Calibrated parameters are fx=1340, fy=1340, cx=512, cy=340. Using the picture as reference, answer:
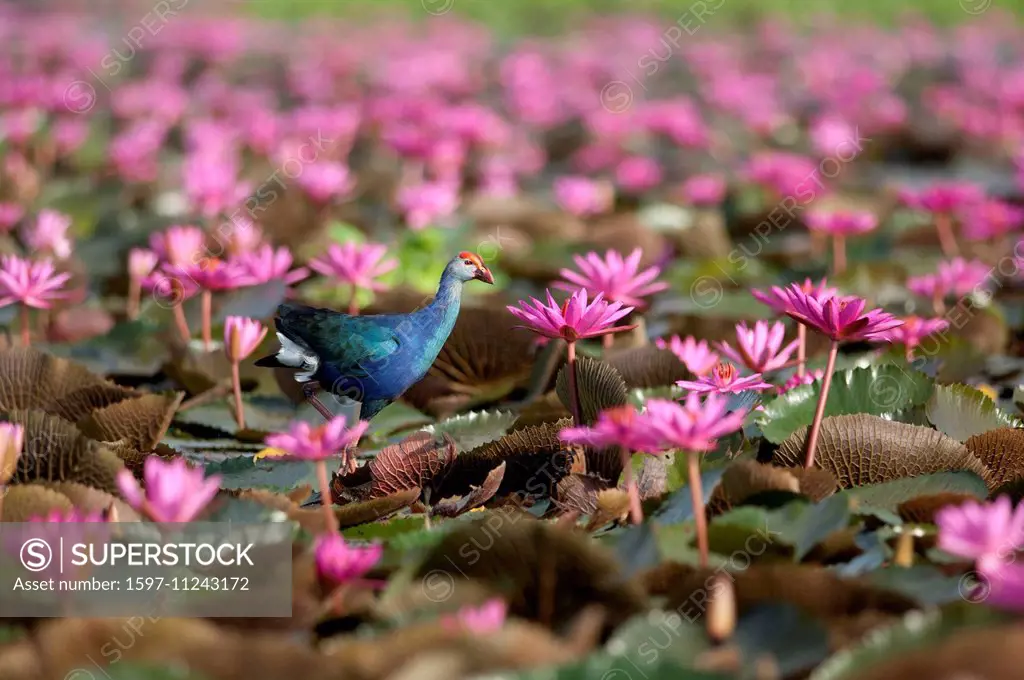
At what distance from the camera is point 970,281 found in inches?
194

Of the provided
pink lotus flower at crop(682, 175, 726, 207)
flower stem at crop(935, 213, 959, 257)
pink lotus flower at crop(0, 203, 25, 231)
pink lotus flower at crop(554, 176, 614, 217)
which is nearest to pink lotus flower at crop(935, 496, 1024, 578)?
flower stem at crop(935, 213, 959, 257)

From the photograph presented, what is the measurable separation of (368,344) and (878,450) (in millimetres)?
1324

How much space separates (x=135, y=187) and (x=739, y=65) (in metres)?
8.01

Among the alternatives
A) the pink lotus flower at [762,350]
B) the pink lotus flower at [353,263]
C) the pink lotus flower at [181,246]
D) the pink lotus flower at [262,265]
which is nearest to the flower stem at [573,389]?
the pink lotus flower at [762,350]

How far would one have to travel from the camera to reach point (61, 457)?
119 inches

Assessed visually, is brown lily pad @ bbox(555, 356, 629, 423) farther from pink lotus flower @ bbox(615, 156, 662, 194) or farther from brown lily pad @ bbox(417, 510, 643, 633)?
pink lotus flower @ bbox(615, 156, 662, 194)

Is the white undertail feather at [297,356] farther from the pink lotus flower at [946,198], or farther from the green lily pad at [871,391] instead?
the pink lotus flower at [946,198]

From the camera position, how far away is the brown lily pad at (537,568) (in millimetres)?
2332

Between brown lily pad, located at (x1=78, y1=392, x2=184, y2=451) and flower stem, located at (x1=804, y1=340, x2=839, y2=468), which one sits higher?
flower stem, located at (x1=804, y1=340, x2=839, y2=468)

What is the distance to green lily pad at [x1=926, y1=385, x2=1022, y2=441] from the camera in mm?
3484

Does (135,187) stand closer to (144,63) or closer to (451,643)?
(144,63)

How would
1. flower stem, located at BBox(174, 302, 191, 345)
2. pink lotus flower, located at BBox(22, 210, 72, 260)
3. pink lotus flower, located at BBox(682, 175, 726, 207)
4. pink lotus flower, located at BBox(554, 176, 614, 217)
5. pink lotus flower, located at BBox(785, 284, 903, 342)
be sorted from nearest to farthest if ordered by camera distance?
pink lotus flower, located at BBox(785, 284, 903, 342) < flower stem, located at BBox(174, 302, 191, 345) < pink lotus flower, located at BBox(22, 210, 72, 260) < pink lotus flower, located at BBox(554, 176, 614, 217) < pink lotus flower, located at BBox(682, 175, 726, 207)

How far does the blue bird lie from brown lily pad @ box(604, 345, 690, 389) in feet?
1.81

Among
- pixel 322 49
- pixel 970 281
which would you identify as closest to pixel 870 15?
pixel 322 49
